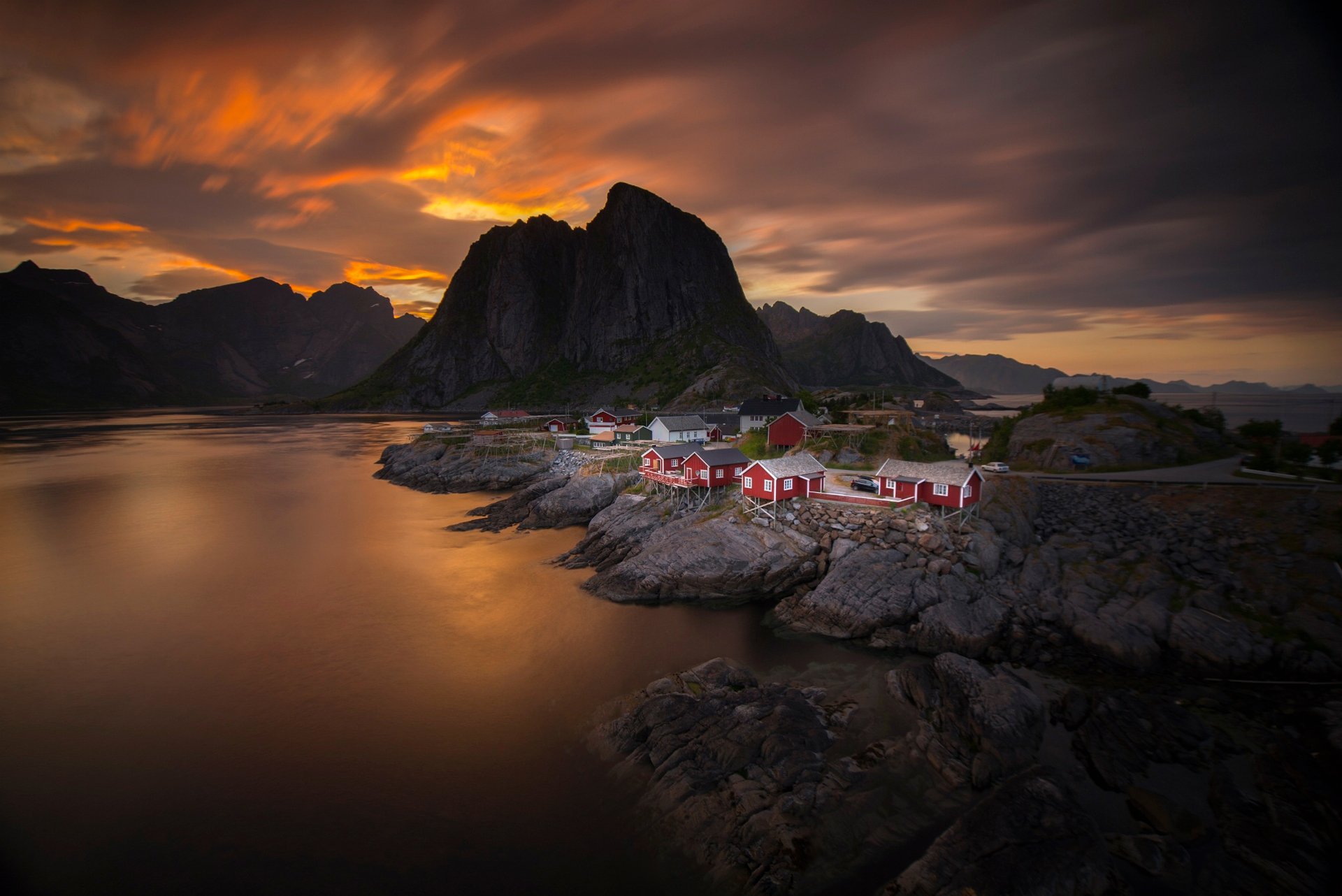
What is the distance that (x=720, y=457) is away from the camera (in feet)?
131

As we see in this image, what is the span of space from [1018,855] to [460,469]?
68.4 meters

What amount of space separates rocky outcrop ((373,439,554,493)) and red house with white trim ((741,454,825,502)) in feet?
117

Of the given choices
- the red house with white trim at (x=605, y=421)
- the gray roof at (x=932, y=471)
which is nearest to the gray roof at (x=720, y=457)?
the gray roof at (x=932, y=471)

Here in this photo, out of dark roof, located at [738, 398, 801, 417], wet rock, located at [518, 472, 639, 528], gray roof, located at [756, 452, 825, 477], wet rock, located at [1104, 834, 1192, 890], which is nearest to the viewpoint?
wet rock, located at [1104, 834, 1192, 890]

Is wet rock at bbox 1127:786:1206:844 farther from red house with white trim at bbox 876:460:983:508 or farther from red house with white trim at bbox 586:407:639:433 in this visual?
red house with white trim at bbox 586:407:639:433

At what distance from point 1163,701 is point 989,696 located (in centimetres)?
634

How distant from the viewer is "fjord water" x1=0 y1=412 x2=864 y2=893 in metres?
14.5

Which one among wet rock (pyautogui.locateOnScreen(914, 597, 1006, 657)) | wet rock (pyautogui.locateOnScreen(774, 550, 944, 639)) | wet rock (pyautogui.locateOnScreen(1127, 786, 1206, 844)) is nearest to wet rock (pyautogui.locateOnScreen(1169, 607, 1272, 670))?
wet rock (pyautogui.locateOnScreen(914, 597, 1006, 657))

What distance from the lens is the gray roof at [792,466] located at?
113 ft

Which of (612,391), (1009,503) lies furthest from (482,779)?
(612,391)

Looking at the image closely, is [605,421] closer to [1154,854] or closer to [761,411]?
[761,411]

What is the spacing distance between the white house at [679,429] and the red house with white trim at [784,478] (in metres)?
28.6

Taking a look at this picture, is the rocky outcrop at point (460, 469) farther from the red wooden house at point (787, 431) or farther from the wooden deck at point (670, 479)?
the red wooden house at point (787, 431)

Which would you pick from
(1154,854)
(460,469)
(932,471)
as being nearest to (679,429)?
(460,469)
